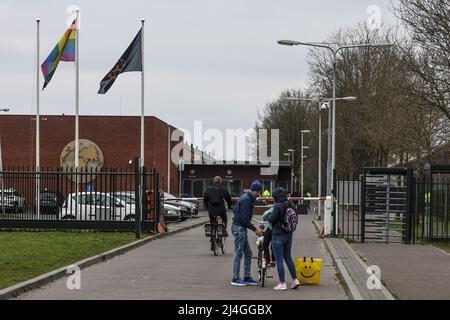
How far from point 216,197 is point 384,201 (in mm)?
7107

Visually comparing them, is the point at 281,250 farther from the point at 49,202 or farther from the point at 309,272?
the point at 49,202

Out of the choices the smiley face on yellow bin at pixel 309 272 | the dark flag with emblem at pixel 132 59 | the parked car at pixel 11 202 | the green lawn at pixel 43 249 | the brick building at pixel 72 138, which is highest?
the dark flag with emblem at pixel 132 59

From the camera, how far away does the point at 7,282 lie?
13.2m

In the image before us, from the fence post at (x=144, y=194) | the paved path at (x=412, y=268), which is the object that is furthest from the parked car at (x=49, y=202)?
the paved path at (x=412, y=268)

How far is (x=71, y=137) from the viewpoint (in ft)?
215

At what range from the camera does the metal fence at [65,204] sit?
27859mm

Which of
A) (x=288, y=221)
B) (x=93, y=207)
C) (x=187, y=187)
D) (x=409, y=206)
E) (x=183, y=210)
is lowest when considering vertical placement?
(x=187, y=187)

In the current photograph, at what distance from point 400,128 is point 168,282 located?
26.4m

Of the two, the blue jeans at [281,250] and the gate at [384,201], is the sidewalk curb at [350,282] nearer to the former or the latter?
the blue jeans at [281,250]

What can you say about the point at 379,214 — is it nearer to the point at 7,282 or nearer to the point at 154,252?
the point at 154,252

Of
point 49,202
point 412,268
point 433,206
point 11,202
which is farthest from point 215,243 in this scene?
point 11,202

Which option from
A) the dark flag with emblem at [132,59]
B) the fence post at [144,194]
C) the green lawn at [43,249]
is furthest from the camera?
the dark flag with emblem at [132,59]

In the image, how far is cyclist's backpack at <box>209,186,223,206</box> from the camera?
20.8 metres
